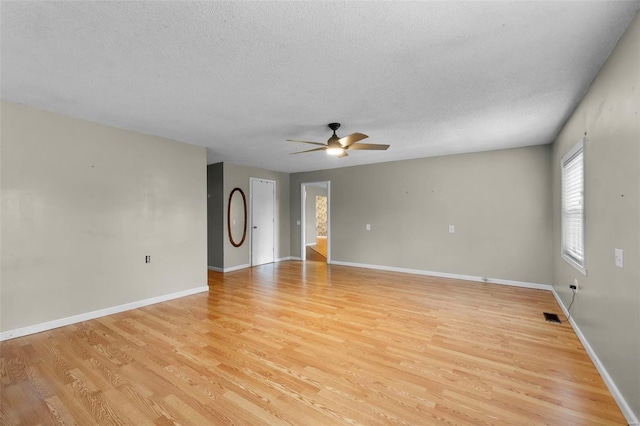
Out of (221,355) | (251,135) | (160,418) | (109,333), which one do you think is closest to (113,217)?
(109,333)

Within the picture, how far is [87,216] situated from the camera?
3.44 m

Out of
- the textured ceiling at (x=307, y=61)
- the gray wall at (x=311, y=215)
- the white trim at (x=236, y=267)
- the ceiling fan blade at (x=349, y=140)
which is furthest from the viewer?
the gray wall at (x=311, y=215)

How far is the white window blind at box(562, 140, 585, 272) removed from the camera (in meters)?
2.98

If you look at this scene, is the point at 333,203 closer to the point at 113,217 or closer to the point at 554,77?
the point at 113,217

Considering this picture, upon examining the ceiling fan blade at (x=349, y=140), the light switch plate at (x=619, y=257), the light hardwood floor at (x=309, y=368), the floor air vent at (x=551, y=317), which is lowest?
the light hardwood floor at (x=309, y=368)

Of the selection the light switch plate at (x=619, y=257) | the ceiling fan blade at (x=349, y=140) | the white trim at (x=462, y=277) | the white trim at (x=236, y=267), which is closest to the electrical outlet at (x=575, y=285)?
the light switch plate at (x=619, y=257)

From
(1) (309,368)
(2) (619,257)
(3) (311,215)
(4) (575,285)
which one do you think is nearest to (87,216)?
(1) (309,368)

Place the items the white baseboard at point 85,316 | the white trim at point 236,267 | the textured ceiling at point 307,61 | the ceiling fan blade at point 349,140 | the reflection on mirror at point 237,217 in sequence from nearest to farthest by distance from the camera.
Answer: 1. the textured ceiling at point 307,61
2. the white baseboard at point 85,316
3. the ceiling fan blade at point 349,140
4. the white trim at point 236,267
5. the reflection on mirror at point 237,217

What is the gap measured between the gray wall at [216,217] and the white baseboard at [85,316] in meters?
1.83

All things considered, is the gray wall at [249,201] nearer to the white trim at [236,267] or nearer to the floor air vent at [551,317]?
the white trim at [236,267]

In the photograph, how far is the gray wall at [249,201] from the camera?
6309 millimetres

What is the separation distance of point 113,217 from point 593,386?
16.3ft

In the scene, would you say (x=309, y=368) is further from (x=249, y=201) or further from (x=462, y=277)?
(x=249, y=201)

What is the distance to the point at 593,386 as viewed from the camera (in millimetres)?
2096
